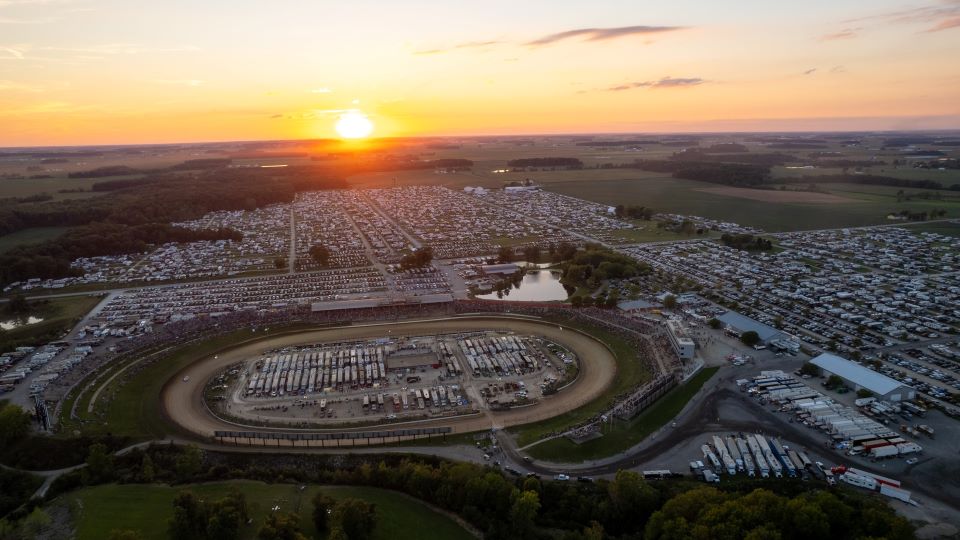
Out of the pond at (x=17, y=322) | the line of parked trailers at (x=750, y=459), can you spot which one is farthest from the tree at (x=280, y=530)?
the pond at (x=17, y=322)

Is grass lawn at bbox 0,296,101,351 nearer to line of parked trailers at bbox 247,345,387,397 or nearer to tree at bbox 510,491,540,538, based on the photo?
line of parked trailers at bbox 247,345,387,397

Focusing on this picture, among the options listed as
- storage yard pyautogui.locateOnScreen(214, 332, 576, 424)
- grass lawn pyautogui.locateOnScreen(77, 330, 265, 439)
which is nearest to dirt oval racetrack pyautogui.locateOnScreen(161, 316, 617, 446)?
grass lawn pyautogui.locateOnScreen(77, 330, 265, 439)

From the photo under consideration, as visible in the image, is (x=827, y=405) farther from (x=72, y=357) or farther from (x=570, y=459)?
(x=72, y=357)

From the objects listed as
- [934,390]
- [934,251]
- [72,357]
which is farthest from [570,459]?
[934,251]

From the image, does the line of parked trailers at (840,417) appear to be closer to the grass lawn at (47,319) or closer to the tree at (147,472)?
the tree at (147,472)

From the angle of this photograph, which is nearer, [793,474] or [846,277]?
[793,474]

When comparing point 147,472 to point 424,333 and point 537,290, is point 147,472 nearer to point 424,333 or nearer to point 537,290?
point 424,333
